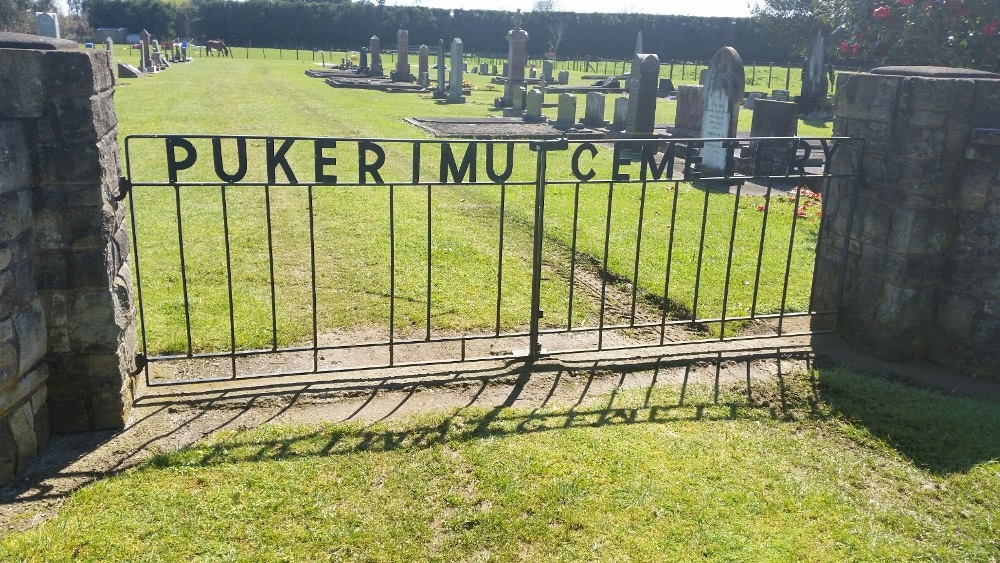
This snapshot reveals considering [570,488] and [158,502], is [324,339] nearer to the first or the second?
[158,502]

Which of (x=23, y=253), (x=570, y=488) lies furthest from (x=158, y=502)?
(x=570, y=488)

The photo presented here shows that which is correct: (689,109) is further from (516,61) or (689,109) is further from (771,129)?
(516,61)

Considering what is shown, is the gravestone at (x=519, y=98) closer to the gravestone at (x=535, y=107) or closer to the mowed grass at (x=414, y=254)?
the gravestone at (x=535, y=107)

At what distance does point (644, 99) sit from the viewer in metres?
16.9

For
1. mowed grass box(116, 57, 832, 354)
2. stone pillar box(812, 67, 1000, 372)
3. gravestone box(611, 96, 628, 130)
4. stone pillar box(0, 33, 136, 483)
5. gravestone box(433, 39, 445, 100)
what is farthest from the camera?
gravestone box(433, 39, 445, 100)

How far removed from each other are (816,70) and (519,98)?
10182 millimetres

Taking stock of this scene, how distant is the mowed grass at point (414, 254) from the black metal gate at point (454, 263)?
30 mm

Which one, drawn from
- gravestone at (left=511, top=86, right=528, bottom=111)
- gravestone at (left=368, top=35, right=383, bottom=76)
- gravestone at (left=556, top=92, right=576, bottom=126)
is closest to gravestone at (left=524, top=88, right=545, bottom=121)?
gravestone at (left=556, top=92, right=576, bottom=126)

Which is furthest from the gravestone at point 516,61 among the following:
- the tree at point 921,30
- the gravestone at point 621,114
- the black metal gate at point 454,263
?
the tree at point 921,30

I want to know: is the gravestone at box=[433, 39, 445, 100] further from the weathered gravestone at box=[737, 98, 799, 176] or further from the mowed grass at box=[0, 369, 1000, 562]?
the mowed grass at box=[0, 369, 1000, 562]

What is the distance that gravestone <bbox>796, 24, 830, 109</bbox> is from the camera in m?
25.6

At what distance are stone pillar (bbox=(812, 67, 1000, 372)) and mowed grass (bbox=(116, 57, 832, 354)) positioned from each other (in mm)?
706

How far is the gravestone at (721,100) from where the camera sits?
1355 centimetres

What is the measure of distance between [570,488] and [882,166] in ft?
11.7
